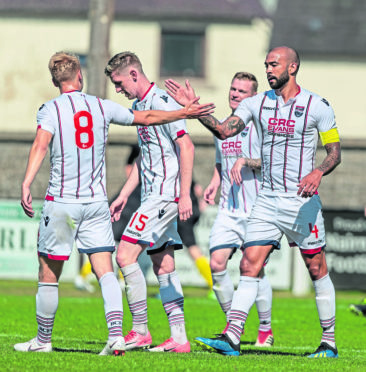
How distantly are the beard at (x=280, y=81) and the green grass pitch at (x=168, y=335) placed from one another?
212cm

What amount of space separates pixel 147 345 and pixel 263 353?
0.97 metres

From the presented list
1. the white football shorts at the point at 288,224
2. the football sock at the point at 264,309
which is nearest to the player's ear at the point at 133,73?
the white football shorts at the point at 288,224

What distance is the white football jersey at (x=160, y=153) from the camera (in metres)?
8.55

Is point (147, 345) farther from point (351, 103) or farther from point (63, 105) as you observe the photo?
point (351, 103)

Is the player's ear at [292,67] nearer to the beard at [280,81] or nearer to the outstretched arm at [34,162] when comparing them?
the beard at [280,81]

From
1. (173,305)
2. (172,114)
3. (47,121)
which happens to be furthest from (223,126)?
(173,305)

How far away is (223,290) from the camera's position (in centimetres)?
975

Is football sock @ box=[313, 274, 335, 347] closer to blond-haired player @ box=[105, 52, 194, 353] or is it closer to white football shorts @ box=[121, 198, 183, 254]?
blond-haired player @ box=[105, 52, 194, 353]

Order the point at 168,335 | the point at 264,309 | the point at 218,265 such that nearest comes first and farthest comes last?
1. the point at 264,309
2. the point at 218,265
3. the point at 168,335

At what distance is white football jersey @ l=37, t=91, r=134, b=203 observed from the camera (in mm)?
7719

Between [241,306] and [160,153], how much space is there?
1.44 metres

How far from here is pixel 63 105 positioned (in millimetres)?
7742

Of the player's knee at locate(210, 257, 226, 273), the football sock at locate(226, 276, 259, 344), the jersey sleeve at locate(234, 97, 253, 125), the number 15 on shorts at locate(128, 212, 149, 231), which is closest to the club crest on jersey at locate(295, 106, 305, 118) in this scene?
the jersey sleeve at locate(234, 97, 253, 125)

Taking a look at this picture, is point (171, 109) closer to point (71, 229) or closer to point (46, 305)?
point (71, 229)
